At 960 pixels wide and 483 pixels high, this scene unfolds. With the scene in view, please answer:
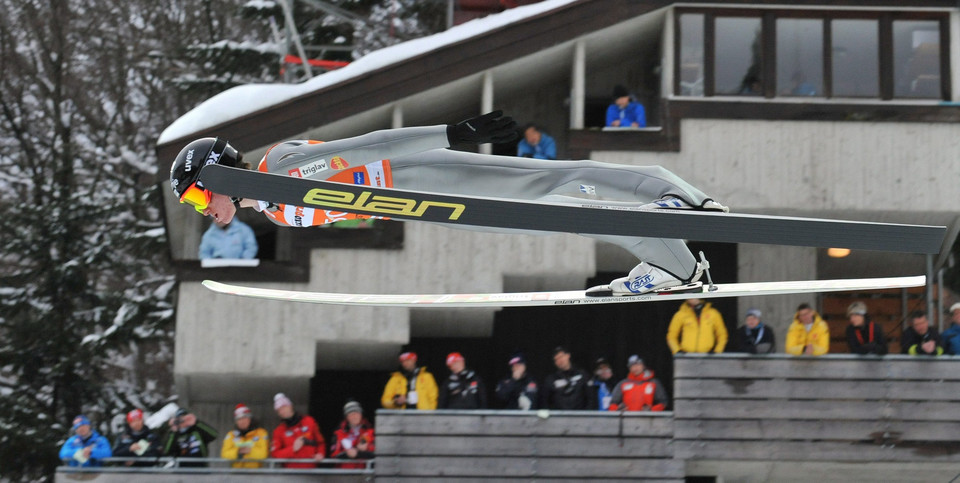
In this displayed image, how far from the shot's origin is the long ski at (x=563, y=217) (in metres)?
6.10

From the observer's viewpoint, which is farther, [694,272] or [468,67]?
[468,67]

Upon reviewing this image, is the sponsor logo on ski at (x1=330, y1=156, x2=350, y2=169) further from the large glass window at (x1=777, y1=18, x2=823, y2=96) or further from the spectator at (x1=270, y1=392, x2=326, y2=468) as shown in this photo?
the large glass window at (x1=777, y1=18, x2=823, y2=96)

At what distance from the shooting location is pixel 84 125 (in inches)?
822

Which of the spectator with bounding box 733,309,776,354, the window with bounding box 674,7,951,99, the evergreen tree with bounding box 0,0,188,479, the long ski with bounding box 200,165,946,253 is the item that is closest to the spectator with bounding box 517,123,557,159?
the window with bounding box 674,7,951,99

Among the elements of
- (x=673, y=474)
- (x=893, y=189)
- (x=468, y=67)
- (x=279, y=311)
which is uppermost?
(x=468, y=67)

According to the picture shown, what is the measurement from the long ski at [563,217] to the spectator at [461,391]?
17.8 ft

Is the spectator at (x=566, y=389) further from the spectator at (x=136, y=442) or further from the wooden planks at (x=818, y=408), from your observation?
the spectator at (x=136, y=442)

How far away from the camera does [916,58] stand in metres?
12.9

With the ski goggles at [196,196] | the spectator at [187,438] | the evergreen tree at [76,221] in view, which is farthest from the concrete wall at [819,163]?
the evergreen tree at [76,221]

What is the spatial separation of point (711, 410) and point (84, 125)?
1260 centimetres

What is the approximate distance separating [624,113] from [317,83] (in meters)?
2.80

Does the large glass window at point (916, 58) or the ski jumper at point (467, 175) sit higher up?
the large glass window at point (916, 58)

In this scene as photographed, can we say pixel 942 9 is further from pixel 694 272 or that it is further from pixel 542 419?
pixel 694 272

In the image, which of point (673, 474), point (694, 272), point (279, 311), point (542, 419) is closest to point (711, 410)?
point (673, 474)
